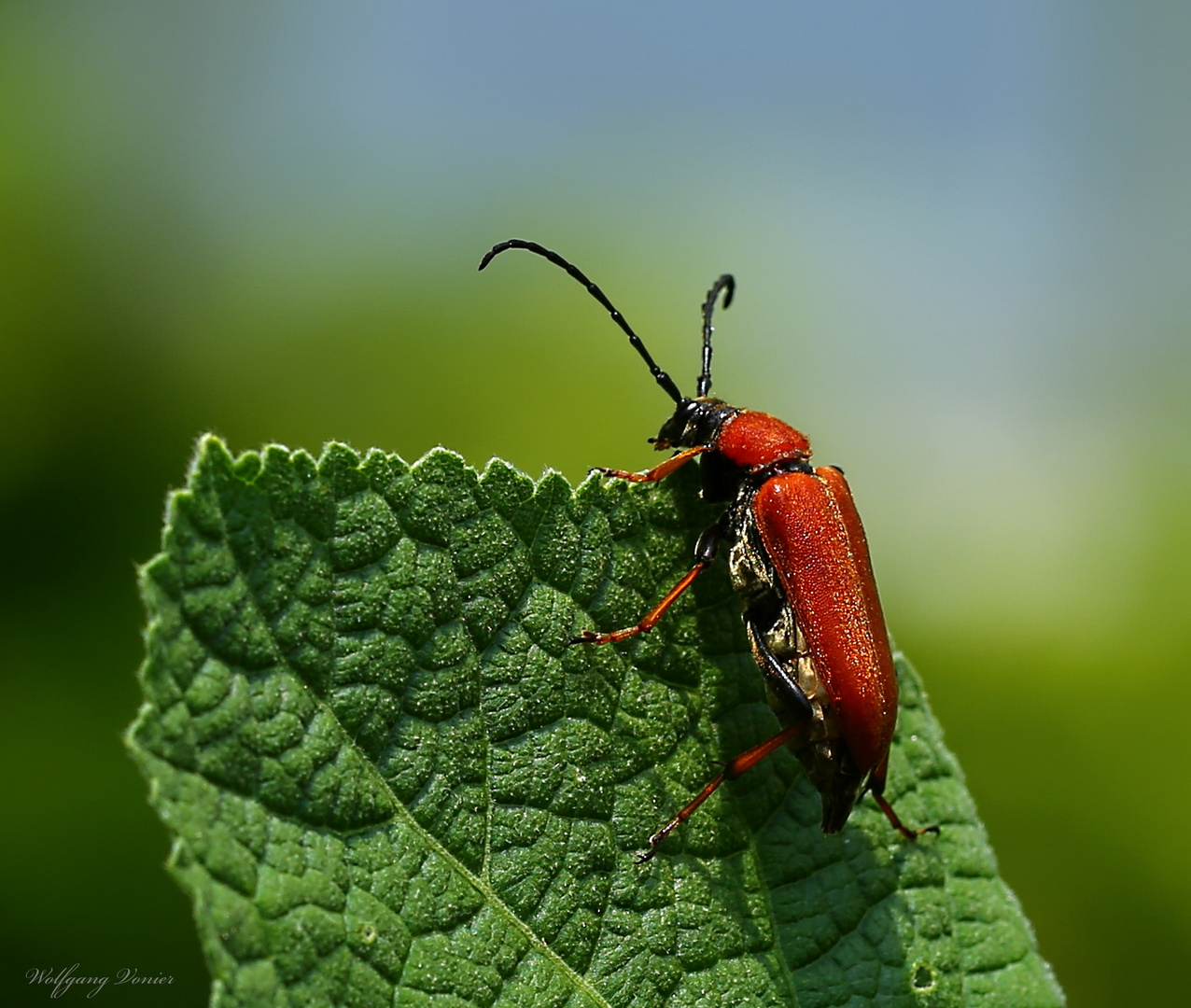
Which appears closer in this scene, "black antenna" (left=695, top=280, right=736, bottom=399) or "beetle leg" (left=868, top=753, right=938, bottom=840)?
"beetle leg" (left=868, top=753, right=938, bottom=840)

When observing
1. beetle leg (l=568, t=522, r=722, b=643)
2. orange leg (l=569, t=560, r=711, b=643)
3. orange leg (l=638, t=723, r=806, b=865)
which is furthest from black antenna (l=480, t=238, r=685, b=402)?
orange leg (l=638, t=723, r=806, b=865)

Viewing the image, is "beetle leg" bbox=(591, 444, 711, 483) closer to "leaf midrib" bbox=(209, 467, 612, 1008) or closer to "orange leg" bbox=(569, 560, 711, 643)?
"orange leg" bbox=(569, 560, 711, 643)

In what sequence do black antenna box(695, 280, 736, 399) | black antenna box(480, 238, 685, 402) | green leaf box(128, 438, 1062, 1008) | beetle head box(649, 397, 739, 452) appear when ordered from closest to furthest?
green leaf box(128, 438, 1062, 1008) < black antenna box(480, 238, 685, 402) < beetle head box(649, 397, 739, 452) < black antenna box(695, 280, 736, 399)

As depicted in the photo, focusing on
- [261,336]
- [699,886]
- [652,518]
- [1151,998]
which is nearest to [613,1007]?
[699,886]

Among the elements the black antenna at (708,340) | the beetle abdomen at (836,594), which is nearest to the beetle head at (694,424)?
the black antenna at (708,340)

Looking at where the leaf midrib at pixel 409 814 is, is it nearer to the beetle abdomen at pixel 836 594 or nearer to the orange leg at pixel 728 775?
the orange leg at pixel 728 775

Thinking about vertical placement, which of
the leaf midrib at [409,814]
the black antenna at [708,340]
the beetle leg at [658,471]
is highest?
the black antenna at [708,340]

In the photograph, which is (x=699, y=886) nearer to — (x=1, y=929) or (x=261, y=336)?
(x=1, y=929)

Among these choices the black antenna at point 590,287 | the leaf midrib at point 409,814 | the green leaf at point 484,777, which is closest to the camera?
the green leaf at point 484,777
